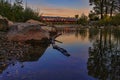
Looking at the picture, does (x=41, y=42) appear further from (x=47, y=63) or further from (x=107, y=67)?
(x=107, y=67)

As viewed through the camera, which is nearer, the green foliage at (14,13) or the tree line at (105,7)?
→ the green foliage at (14,13)

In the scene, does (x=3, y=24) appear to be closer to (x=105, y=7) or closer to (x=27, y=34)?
(x=27, y=34)

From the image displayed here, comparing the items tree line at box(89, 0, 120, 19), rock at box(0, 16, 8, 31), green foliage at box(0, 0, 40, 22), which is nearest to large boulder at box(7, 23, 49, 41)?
rock at box(0, 16, 8, 31)

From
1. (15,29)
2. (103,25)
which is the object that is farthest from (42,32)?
(103,25)

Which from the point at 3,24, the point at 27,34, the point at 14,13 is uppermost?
the point at 14,13

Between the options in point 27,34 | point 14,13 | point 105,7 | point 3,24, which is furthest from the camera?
point 105,7

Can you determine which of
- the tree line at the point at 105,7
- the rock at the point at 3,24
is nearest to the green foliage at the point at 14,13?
the rock at the point at 3,24

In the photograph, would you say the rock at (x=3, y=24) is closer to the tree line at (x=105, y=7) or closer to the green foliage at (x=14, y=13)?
the green foliage at (x=14, y=13)

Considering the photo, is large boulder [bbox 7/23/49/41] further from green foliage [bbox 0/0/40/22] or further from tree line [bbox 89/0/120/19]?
tree line [bbox 89/0/120/19]

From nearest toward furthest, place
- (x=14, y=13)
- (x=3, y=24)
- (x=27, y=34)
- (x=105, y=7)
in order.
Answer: (x=27, y=34) → (x=3, y=24) → (x=14, y=13) → (x=105, y=7)

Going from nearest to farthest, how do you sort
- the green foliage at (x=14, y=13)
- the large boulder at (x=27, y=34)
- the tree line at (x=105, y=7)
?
1. the large boulder at (x=27, y=34)
2. the green foliage at (x=14, y=13)
3. the tree line at (x=105, y=7)

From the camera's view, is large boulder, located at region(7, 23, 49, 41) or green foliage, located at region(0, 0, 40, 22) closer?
large boulder, located at region(7, 23, 49, 41)

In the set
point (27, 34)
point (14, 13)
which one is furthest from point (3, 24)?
point (14, 13)

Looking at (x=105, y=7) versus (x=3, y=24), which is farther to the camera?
(x=105, y=7)
